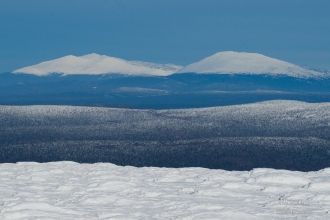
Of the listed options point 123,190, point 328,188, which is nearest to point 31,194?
point 123,190

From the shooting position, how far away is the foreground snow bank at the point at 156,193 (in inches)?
901

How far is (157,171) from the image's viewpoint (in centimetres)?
3419

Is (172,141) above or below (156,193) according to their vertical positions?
below

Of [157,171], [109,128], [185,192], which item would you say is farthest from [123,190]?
[109,128]

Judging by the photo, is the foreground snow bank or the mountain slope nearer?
the foreground snow bank

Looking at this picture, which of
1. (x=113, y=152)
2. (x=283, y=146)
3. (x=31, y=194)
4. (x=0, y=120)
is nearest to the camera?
(x=31, y=194)

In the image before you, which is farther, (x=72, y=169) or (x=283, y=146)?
(x=283, y=146)

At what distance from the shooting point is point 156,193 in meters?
26.9

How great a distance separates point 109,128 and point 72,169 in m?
136

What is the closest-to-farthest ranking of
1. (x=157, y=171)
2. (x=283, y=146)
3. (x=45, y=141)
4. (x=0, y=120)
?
(x=157, y=171)
(x=283, y=146)
(x=45, y=141)
(x=0, y=120)

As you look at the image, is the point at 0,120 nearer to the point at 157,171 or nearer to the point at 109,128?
the point at 109,128

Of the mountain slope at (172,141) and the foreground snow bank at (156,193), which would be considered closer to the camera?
the foreground snow bank at (156,193)

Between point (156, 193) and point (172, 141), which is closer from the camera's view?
point (156, 193)

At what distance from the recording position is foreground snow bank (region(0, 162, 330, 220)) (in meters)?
22.9
